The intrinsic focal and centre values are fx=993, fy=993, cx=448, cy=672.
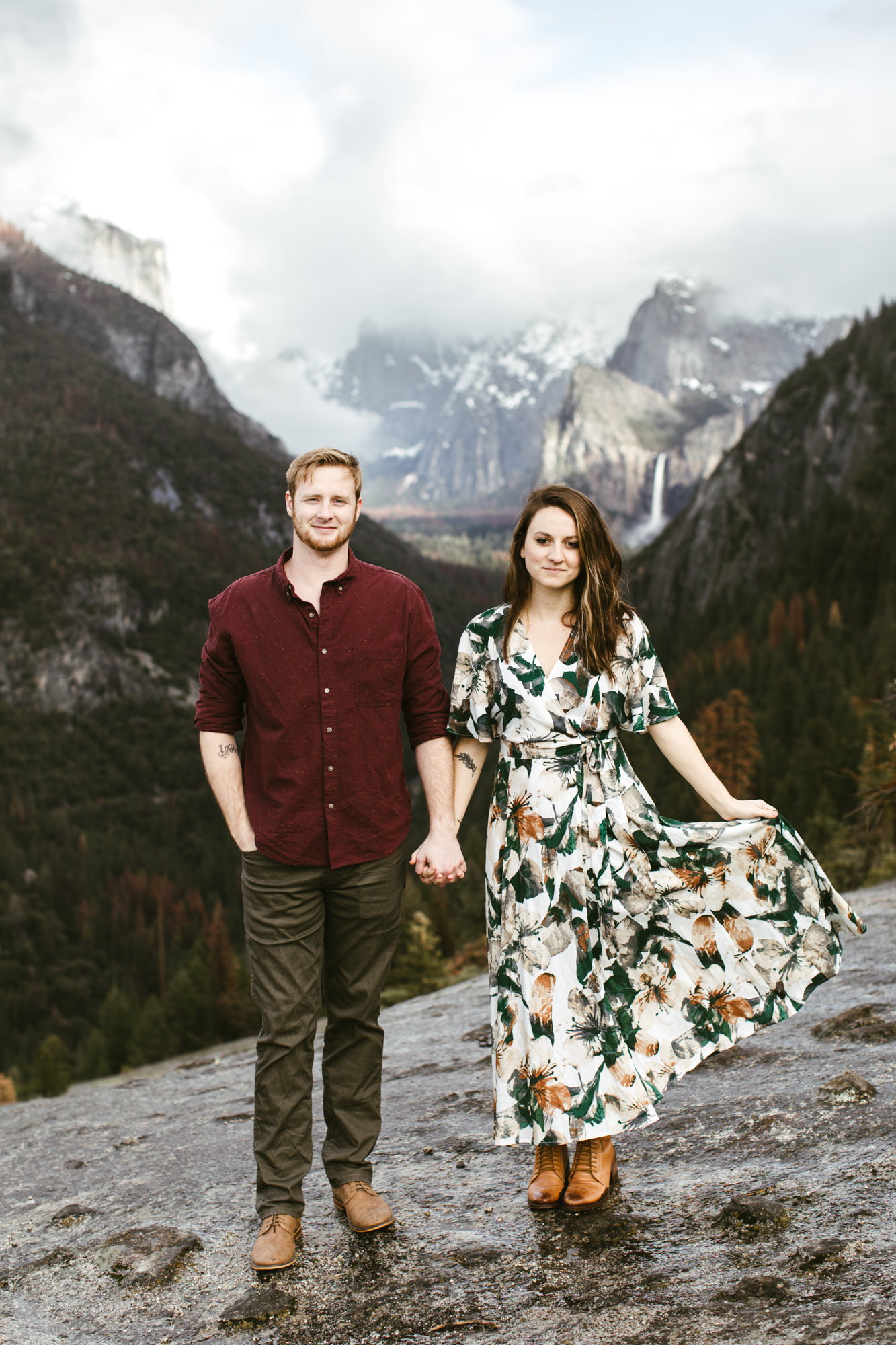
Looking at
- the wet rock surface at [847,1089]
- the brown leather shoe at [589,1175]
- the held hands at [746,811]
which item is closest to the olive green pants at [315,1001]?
the brown leather shoe at [589,1175]

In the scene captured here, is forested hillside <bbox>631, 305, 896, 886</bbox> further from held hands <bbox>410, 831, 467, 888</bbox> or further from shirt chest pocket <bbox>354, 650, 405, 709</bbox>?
shirt chest pocket <bbox>354, 650, 405, 709</bbox>

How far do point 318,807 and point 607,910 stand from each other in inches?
55.0

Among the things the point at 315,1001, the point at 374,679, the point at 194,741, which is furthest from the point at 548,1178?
the point at 194,741

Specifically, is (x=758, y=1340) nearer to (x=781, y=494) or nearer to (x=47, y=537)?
(x=781, y=494)

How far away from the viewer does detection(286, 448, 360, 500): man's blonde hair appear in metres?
4.34

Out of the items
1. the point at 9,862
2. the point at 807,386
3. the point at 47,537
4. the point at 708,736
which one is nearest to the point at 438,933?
the point at 708,736

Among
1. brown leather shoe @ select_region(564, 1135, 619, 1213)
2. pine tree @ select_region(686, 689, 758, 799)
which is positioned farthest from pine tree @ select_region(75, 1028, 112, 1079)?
brown leather shoe @ select_region(564, 1135, 619, 1213)

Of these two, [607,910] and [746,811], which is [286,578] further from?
[746,811]

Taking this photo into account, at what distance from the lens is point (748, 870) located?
4.68m

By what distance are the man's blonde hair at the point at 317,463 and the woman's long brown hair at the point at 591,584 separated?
0.82m

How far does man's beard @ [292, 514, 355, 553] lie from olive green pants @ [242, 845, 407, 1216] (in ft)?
4.56

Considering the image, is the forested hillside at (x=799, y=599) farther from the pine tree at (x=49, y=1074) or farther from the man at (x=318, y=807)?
the pine tree at (x=49, y=1074)

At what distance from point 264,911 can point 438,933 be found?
1659 inches

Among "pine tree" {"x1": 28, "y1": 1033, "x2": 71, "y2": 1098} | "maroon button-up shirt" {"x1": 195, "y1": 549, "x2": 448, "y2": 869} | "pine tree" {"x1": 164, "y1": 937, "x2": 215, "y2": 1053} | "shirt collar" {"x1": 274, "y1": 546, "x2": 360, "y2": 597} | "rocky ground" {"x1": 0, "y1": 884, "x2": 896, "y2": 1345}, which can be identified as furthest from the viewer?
"pine tree" {"x1": 28, "y1": 1033, "x2": 71, "y2": 1098}
